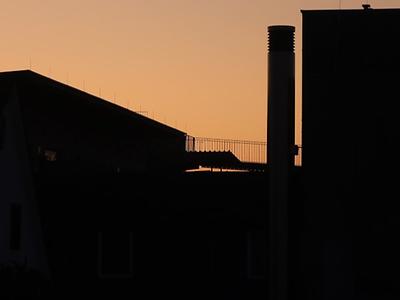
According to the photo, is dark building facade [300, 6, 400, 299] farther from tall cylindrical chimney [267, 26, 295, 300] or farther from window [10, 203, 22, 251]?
window [10, 203, 22, 251]

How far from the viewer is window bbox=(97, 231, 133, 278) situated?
46.3 m

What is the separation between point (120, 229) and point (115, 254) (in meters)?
0.83

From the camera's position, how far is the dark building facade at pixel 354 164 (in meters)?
39.9

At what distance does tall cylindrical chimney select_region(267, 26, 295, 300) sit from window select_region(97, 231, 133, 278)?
37.7ft

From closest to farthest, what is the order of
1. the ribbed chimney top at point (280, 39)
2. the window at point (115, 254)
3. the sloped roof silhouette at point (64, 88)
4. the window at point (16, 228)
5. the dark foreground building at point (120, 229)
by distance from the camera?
the ribbed chimney top at point (280, 39)
the dark foreground building at point (120, 229)
the window at point (115, 254)
the window at point (16, 228)
the sloped roof silhouette at point (64, 88)

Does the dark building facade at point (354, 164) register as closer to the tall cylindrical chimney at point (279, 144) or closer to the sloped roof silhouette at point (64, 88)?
the tall cylindrical chimney at point (279, 144)

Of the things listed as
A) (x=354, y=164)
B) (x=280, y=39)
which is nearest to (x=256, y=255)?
(x=354, y=164)

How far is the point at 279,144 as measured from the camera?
35875 mm

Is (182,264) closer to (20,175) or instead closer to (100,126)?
(20,175)

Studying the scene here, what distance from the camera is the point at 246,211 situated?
4581cm

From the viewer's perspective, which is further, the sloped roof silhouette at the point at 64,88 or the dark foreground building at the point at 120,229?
the sloped roof silhouette at the point at 64,88

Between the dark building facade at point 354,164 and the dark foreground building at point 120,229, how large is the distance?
214 inches

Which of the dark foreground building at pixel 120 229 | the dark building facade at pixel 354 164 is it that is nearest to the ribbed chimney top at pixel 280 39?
the dark building facade at pixel 354 164

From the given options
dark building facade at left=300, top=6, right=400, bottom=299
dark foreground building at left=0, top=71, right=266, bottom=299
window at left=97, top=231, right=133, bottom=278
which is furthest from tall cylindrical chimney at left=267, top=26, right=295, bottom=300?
window at left=97, top=231, right=133, bottom=278
